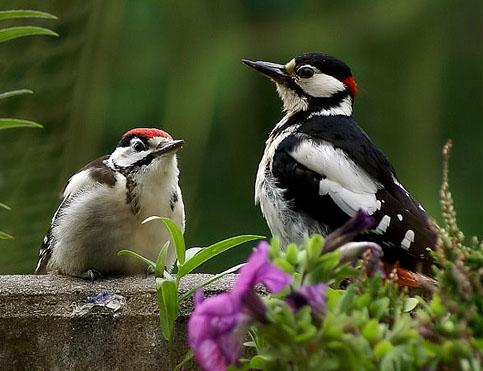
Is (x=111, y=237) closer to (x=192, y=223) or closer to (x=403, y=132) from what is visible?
(x=192, y=223)

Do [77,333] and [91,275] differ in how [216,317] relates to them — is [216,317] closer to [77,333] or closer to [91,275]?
[77,333]

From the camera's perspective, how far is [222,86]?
170 inches

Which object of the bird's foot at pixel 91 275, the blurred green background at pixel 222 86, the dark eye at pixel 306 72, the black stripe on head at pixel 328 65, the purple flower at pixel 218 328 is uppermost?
the purple flower at pixel 218 328

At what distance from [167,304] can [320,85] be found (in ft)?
4.25

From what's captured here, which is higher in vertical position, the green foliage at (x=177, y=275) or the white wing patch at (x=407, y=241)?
the green foliage at (x=177, y=275)

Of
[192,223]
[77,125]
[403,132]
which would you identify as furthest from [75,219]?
[403,132]

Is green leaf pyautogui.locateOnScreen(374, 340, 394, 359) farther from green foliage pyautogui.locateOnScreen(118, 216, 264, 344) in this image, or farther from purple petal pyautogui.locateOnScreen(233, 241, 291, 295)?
green foliage pyautogui.locateOnScreen(118, 216, 264, 344)

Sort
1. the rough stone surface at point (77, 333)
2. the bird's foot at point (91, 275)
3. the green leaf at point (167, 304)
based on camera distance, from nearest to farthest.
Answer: the green leaf at point (167, 304) < the rough stone surface at point (77, 333) < the bird's foot at point (91, 275)

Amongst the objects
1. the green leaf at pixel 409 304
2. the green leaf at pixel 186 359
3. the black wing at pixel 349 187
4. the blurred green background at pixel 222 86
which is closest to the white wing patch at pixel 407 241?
the black wing at pixel 349 187

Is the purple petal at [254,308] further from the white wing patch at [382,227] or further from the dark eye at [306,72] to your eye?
the dark eye at [306,72]

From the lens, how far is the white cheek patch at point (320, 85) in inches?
101

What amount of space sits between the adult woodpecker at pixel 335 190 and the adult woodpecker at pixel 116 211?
223 millimetres

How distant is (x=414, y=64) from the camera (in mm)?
4426

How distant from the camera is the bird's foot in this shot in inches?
71.8
